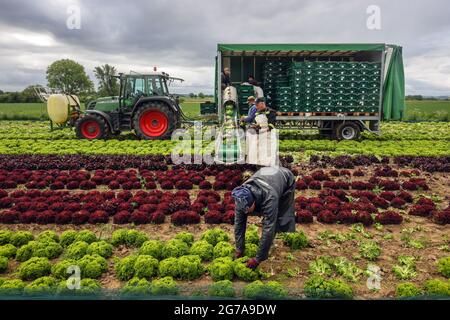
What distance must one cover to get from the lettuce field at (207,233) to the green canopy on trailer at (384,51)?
382cm

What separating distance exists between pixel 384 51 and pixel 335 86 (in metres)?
2.33

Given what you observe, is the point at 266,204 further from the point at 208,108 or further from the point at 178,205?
the point at 208,108

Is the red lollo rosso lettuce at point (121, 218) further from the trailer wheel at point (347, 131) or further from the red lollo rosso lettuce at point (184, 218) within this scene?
the trailer wheel at point (347, 131)

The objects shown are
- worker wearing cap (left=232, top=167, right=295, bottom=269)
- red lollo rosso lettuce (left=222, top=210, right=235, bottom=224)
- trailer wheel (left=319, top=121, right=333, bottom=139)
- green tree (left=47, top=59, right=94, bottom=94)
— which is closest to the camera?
worker wearing cap (left=232, top=167, right=295, bottom=269)

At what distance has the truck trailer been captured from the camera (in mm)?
14008

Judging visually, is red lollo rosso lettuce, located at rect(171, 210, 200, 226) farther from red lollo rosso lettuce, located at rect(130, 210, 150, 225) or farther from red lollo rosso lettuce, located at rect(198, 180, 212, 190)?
red lollo rosso lettuce, located at rect(198, 180, 212, 190)

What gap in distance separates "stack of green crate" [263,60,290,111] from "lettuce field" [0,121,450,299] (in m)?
4.48

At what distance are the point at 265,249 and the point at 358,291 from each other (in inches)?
49.6

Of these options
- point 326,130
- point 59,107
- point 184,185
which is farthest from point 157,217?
point 59,107

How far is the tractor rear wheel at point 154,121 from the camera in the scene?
568 inches

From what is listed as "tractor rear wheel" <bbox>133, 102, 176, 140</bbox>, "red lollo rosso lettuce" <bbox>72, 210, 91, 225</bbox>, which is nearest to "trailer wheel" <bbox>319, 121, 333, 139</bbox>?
"tractor rear wheel" <bbox>133, 102, 176, 140</bbox>

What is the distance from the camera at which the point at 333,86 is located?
14180mm

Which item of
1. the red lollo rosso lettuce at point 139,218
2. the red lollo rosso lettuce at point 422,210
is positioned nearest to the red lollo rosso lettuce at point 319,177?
the red lollo rosso lettuce at point 422,210

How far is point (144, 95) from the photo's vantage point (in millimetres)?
14672
